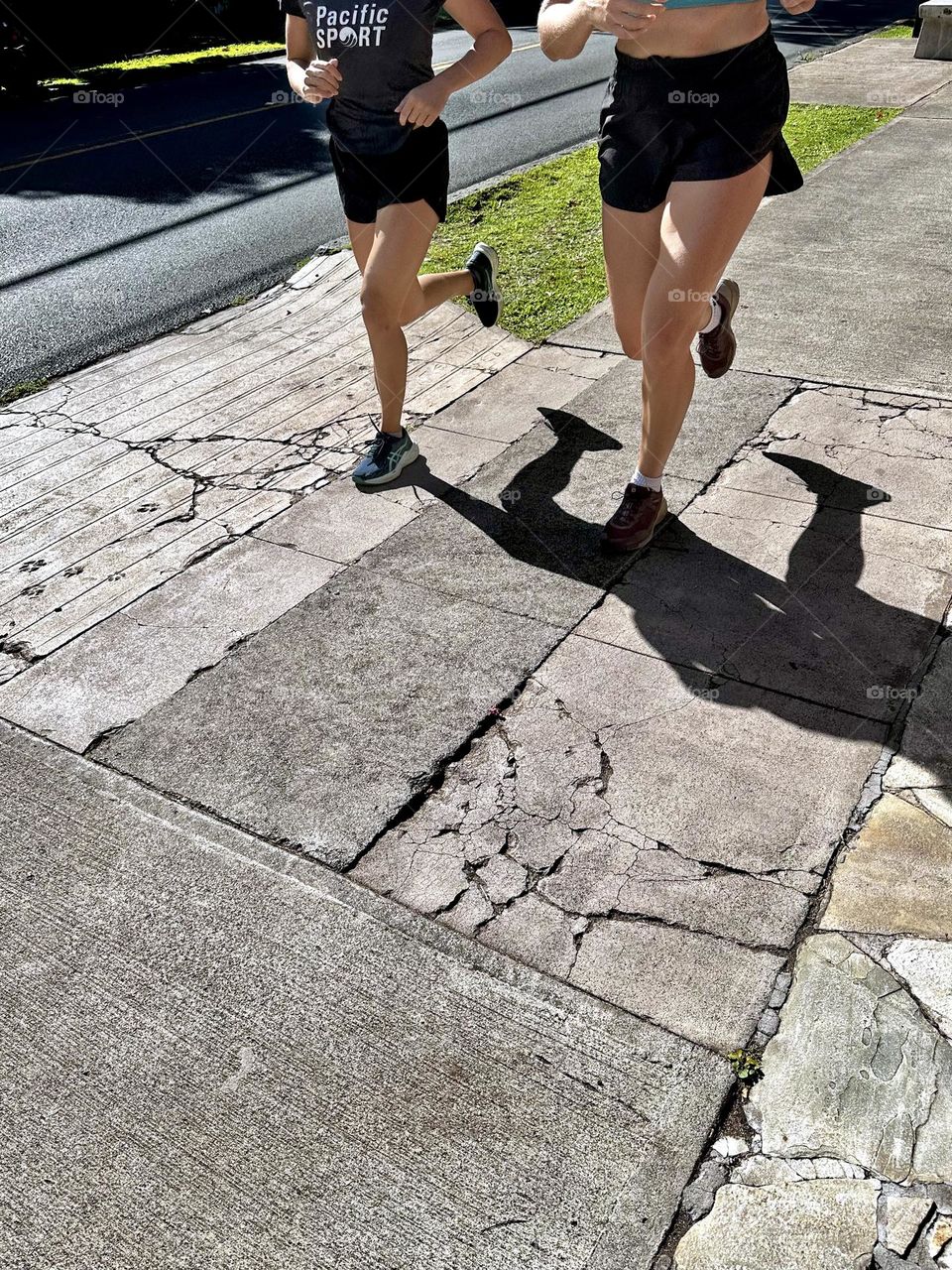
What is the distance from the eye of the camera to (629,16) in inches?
118

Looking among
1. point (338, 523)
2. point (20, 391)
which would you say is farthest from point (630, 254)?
point (20, 391)

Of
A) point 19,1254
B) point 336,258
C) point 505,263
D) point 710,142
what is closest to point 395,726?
point 19,1254

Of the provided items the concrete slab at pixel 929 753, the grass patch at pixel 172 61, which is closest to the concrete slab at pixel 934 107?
the concrete slab at pixel 929 753

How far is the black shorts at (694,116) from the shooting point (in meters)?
3.23

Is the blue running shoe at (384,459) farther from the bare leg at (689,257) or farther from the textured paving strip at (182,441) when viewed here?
the bare leg at (689,257)

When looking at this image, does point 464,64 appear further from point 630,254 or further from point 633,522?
point 633,522

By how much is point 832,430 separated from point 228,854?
118 inches

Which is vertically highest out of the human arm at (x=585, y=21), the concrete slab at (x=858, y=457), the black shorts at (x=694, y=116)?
the human arm at (x=585, y=21)

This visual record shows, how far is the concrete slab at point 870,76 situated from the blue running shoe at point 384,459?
8391 mm

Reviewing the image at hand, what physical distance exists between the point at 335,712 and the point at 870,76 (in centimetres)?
1161

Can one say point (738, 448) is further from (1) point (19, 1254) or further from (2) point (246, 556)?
(1) point (19, 1254)

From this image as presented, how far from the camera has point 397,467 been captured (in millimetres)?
4395

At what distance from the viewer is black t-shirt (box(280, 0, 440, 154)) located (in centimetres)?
386

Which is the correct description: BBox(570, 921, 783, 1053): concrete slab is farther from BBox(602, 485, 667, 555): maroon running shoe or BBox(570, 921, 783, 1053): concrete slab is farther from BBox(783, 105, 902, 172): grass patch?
BBox(783, 105, 902, 172): grass patch
